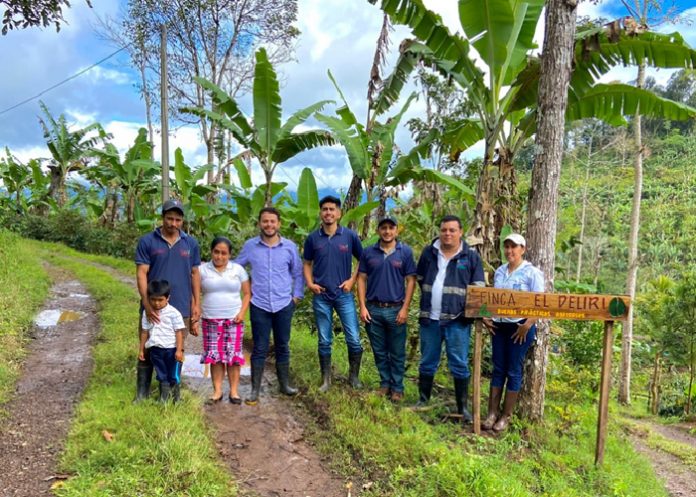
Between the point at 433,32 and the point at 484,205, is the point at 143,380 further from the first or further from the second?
the point at 433,32

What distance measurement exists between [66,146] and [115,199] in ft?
6.84

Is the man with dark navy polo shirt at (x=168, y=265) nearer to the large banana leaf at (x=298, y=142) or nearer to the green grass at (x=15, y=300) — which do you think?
the green grass at (x=15, y=300)

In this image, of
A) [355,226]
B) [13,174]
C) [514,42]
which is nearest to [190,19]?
[13,174]

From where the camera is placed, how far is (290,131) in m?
7.49

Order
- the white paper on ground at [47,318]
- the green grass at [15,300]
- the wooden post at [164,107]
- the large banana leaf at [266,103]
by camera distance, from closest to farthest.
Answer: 1. the green grass at [15,300]
2. the large banana leaf at [266,103]
3. the white paper on ground at [47,318]
4. the wooden post at [164,107]

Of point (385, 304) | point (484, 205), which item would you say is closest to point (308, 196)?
point (484, 205)

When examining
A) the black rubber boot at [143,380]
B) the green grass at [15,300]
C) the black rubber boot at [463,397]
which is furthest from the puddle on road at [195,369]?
the black rubber boot at [463,397]

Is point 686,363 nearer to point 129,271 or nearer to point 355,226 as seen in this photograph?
point 355,226

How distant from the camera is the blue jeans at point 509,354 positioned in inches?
163

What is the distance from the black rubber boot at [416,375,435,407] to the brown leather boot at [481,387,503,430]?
1.78ft

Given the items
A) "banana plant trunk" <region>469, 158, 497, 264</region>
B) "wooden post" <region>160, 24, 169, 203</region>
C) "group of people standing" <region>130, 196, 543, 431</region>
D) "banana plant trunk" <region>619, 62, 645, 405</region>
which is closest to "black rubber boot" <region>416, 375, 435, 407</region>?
"group of people standing" <region>130, 196, 543, 431</region>

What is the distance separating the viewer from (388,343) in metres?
4.67

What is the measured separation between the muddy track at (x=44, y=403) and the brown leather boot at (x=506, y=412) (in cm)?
331

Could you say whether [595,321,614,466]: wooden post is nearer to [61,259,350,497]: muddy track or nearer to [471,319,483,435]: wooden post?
[471,319,483,435]: wooden post
